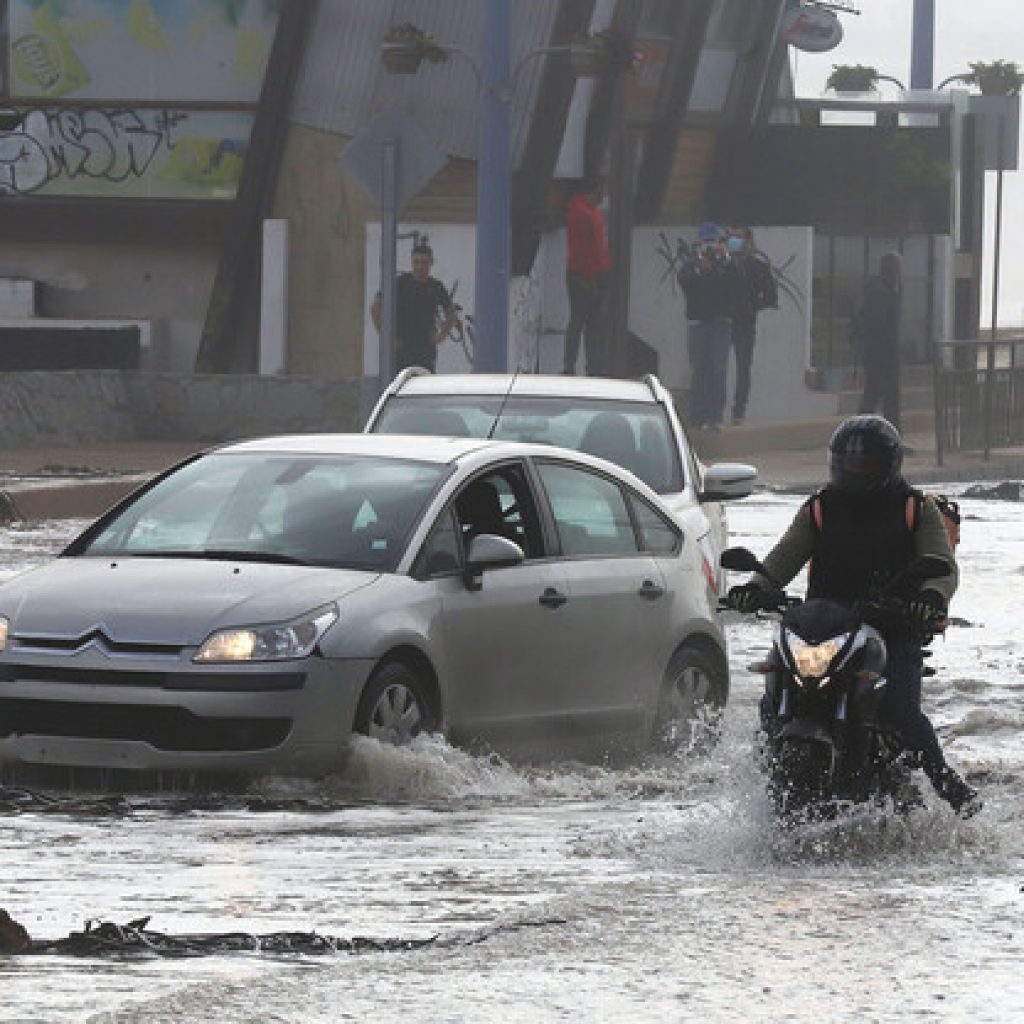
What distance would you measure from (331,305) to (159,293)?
2346 mm

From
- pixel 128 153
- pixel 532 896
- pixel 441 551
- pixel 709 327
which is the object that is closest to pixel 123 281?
pixel 128 153

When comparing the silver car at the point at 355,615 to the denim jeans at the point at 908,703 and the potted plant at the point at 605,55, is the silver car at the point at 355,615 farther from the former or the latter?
the potted plant at the point at 605,55

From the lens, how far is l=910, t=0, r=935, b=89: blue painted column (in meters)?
69.7

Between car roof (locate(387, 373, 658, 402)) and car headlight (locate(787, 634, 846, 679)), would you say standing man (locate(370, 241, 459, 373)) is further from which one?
car headlight (locate(787, 634, 846, 679))

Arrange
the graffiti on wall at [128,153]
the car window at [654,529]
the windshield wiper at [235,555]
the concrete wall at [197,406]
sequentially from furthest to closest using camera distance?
the graffiti on wall at [128,153], the concrete wall at [197,406], the car window at [654,529], the windshield wiper at [235,555]

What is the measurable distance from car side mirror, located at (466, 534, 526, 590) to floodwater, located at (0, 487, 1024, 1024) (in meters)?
0.65

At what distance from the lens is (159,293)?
143 feet

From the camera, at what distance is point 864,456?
10.5m

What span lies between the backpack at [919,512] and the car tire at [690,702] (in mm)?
2824

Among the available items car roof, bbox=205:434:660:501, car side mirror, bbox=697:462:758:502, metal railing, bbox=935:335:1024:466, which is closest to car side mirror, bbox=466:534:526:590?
car roof, bbox=205:434:660:501

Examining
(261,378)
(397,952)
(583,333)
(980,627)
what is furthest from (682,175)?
(397,952)

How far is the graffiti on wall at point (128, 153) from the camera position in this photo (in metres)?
42.8

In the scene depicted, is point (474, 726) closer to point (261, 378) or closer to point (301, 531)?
point (301, 531)

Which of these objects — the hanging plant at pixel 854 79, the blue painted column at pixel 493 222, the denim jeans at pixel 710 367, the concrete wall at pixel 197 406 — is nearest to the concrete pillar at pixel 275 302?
the denim jeans at pixel 710 367
